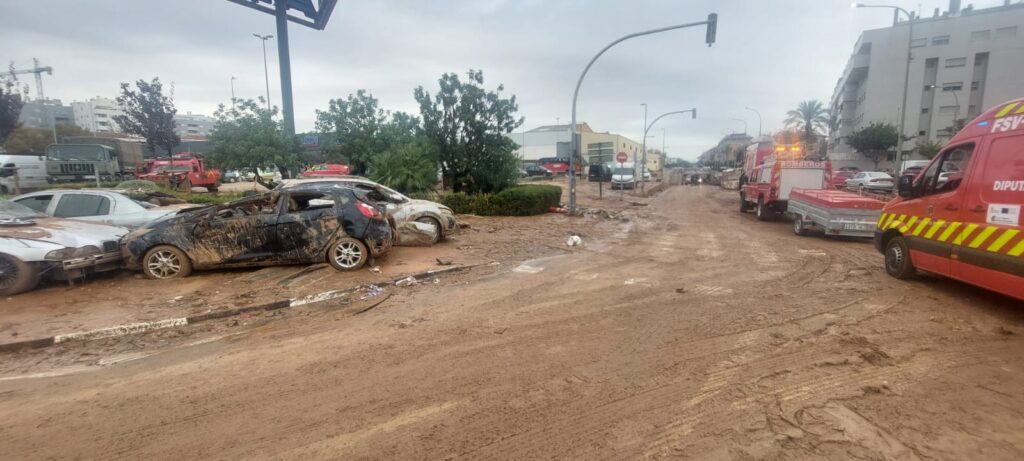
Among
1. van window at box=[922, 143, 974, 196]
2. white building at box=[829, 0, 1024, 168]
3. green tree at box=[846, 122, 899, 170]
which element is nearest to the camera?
van window at box=[922, 143, 974, 196]

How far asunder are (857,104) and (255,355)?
73648 millimetres

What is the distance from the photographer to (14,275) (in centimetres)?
625

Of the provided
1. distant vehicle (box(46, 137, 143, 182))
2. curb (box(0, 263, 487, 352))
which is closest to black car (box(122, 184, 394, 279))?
curb (box(0, 263, 487, 352))

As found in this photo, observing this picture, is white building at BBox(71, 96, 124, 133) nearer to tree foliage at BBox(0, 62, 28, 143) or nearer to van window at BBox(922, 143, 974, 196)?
tree foliage at BBox(0, 62, 28, 143)

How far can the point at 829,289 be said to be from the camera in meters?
6.68

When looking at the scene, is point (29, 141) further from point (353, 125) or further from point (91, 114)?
point (91, 114)

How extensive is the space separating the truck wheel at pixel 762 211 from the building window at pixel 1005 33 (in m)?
51.1

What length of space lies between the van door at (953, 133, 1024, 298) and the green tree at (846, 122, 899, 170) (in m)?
50.4

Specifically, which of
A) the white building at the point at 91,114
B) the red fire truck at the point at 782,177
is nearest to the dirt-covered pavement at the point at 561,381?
the red fire truck at the point at 782,177

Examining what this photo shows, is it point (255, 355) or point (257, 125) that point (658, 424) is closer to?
point (255, 355)

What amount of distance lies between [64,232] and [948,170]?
41.1 ft

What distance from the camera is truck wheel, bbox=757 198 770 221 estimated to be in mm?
16862

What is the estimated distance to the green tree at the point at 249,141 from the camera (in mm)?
17547

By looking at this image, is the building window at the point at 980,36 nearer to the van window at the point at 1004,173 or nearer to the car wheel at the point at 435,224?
the van window at the point at 1004,173
